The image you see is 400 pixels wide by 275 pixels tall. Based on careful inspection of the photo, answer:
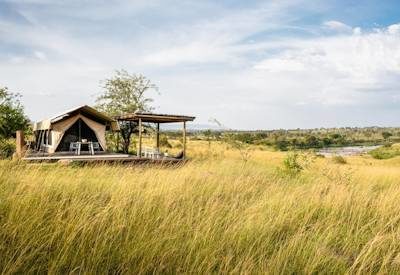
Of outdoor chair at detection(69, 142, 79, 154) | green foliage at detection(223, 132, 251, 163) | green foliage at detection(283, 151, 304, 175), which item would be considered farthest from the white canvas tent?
green foliage at detection(283, 151, 304, 175)

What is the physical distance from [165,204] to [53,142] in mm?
21675

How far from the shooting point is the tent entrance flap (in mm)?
25312

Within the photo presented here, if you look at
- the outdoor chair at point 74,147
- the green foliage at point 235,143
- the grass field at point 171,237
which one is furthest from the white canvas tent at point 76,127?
the grass field at point 171,237

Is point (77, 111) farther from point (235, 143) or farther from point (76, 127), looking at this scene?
point (235, 143)

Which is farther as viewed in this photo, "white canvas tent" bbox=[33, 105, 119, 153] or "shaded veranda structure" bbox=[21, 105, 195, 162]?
"white canvas tent" bbox=[33, 105, 119, 153]

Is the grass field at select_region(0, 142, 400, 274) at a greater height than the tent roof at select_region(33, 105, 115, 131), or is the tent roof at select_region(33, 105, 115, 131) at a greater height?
the tent roof at select_region(33, 105, 115, 131)

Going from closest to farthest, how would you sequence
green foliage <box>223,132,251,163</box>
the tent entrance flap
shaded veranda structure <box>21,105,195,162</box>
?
1. green foliage <box>223,132,251,163</box>
2. shaded veranda structure <box>21,105,195,162</box>
3. the tent entrance flap

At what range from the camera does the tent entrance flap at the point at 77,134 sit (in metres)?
25.3

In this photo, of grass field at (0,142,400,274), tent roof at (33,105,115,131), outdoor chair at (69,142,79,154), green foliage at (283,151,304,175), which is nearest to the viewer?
grass field at (0,142,400,274)

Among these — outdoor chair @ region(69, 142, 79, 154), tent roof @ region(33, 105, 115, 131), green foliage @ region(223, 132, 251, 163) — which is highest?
tent roof @ region(33, 105, 115, 131)

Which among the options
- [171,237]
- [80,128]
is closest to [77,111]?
[80,128]

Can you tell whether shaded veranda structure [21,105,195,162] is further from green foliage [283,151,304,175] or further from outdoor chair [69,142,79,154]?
green foliage [283,151,304,175]

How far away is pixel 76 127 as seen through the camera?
1027 inches

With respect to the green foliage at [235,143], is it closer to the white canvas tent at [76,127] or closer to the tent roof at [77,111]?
the white canvas tent at [76,127]
